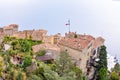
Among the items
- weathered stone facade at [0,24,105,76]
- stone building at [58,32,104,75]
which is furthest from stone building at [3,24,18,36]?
stone building at [58,32,104,75]

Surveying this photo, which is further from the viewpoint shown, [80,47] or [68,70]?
[80,47]

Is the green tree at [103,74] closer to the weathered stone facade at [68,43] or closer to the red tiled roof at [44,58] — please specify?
the weathered stone facade at [68,43]

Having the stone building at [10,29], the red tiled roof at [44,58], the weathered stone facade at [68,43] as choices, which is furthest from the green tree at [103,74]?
the stone building at [10,29]

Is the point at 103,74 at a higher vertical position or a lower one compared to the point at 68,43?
lower

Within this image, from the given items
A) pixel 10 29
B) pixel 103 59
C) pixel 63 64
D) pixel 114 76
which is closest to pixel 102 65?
pixel 103 59

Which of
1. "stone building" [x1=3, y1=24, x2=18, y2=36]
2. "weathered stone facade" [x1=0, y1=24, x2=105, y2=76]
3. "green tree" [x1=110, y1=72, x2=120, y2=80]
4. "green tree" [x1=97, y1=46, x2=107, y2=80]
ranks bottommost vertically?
"green tree" [x1=110, y1=72, x2=120, y2=80]

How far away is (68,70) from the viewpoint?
3244cm

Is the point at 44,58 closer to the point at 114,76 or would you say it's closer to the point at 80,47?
the point at 80,47

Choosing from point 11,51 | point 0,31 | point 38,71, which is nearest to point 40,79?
point 38,71

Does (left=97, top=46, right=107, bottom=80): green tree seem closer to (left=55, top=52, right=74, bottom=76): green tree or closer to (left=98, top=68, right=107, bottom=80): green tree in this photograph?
(left=98, top=68, right=107, bottom=80): green tree

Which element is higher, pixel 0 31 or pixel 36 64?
pixel 0 31

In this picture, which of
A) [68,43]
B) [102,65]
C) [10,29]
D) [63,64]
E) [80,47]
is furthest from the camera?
[10,29]

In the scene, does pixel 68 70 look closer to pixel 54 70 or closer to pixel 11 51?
pixel 54 70

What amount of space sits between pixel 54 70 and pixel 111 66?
40.9ft
